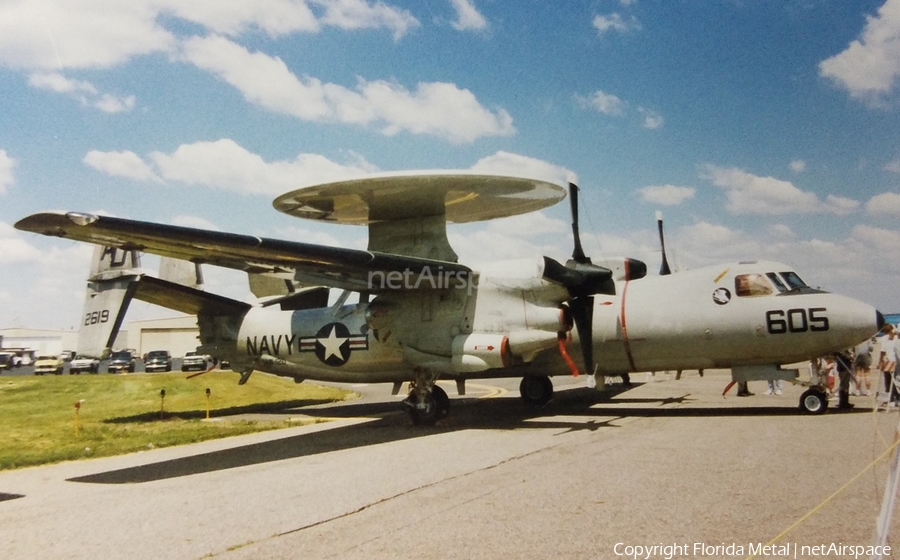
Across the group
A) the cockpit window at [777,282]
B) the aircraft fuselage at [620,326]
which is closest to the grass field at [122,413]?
the aircraft fuselage at [620,326]

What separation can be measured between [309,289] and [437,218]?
18.1 feet

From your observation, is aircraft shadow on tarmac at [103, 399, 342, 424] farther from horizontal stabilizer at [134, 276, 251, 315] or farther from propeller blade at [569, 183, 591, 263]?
propeller blade at [569, 183, 591, 263]

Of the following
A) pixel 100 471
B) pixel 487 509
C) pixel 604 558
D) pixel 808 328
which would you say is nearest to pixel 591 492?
pixel 487 509

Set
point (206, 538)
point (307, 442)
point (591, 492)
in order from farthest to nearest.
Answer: point (307, 442) → point (591, 492) → point (206, 538)

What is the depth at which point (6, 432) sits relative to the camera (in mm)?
14703

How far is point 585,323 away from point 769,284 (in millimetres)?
4121

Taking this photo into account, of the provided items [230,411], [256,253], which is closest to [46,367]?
[230,411]

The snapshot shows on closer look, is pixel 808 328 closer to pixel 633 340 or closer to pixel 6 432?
pixel 633 340

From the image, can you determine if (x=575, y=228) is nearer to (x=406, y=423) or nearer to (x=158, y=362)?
(x=406, y=423)

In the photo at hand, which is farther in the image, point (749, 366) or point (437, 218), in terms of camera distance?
point (437, 218)

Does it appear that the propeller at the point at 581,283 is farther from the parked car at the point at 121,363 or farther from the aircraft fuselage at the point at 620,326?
the parked car at the point at 121,363

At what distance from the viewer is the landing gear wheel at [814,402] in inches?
542

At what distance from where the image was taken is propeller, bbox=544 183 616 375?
1380 cm

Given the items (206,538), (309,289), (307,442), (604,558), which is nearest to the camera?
(604,558)
